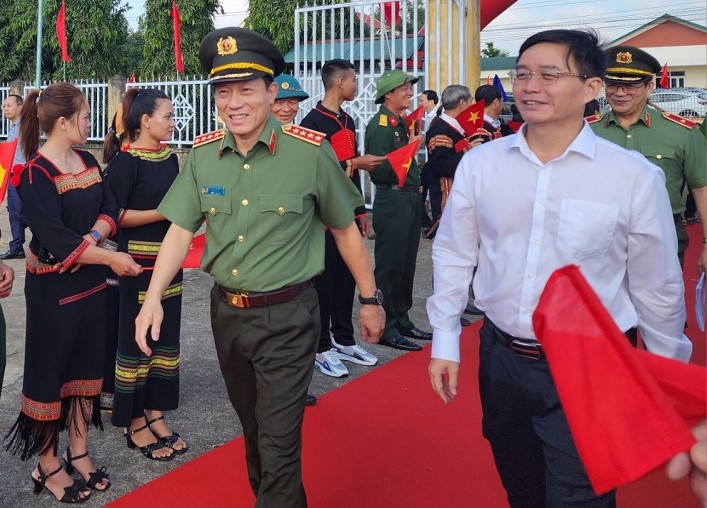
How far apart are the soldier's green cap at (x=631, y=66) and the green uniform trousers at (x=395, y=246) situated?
1928mm

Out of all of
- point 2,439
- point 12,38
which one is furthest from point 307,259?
point 12,38

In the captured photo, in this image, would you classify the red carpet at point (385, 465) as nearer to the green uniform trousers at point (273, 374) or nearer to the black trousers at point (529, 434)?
the green uniform trousers at point (273, 374)

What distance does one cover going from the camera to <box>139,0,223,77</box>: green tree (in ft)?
80.1

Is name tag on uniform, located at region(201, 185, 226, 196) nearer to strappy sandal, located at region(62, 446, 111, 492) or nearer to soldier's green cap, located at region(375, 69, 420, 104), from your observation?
strappy sandal, located at region(62, 446, 111, 492)

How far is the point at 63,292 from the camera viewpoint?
11.2 feet

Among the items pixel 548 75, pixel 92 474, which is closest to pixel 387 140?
pixel 92 474

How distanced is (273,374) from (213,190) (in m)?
0.71

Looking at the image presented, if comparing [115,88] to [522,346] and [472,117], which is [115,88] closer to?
[472,117]

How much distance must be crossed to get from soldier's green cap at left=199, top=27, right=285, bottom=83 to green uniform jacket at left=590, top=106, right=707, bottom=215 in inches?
89.5

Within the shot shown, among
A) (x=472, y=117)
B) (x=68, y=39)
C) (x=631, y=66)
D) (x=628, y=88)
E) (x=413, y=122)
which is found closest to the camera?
(x=631, y=66)

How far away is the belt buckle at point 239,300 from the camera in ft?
9.55

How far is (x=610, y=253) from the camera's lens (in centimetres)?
A: 235

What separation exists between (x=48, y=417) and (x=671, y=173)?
3363 millimetres

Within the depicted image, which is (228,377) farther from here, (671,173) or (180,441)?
(671,173)
